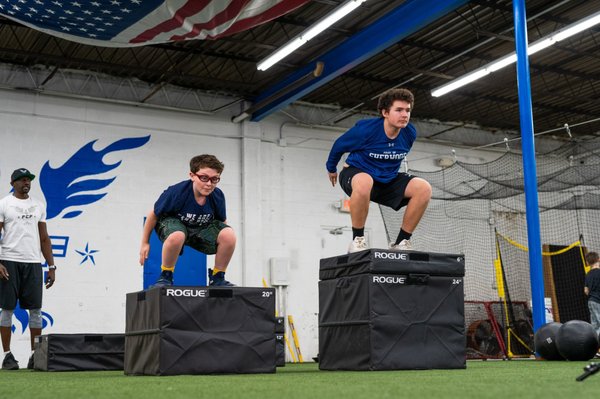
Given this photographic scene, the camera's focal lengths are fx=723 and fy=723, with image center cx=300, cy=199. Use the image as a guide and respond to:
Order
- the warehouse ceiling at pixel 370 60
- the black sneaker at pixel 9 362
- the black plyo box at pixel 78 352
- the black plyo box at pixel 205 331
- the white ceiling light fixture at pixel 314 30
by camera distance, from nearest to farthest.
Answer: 1. the black plyo box at pixel 205 331
2. the black sneaker at pixel 9 362
3. the black plyo box at pixel 78 352
4. the white ceiling light fixture at pixel 314 30
5. the warehouse ceiling at pixel 370 60

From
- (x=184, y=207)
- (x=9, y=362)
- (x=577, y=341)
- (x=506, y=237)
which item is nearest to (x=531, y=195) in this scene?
(x=577, y=341)

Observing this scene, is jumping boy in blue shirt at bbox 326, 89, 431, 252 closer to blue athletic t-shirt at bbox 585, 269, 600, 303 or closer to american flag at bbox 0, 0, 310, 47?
american flag at bbox 0, 0, 310, 47

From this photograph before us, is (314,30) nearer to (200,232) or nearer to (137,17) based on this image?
(137,17)

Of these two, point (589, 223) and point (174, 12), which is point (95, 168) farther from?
point (589, 223)

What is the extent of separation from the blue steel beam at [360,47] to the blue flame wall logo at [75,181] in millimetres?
2534

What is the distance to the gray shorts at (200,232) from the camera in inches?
171

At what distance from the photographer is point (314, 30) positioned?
9.27 meters

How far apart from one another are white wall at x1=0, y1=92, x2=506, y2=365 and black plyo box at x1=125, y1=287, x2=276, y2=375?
6.86 m

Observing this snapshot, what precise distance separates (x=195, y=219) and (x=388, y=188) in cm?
122

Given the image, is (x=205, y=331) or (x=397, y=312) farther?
(x=397, y=312)

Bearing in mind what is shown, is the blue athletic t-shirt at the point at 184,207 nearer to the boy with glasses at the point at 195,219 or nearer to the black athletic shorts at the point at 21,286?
the boy with glasses at the point at 195,219

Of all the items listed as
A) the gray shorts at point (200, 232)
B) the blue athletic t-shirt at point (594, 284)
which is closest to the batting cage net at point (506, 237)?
the blue athletic t-shirt at point (594, 284)

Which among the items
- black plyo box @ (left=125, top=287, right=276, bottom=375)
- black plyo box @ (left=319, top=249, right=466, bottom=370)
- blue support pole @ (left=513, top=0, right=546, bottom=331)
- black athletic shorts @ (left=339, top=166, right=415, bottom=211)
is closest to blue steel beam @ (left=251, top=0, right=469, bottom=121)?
blue support pole @ (left=513, top=0, right=546, bottom=331)

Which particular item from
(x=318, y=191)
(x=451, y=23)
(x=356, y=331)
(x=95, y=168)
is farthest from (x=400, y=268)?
(x=318, y=191)
